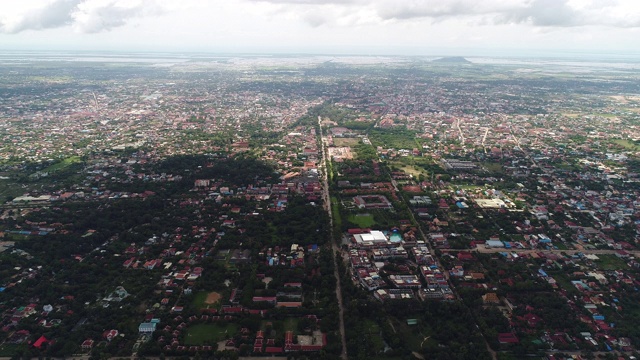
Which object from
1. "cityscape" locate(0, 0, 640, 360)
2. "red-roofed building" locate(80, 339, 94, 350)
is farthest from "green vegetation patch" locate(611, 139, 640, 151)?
"red-roofed building" locate(80, 339, 94, 350)

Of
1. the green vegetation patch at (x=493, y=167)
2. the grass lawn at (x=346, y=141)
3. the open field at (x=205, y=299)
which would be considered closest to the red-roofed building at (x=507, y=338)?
the open field at (x=205, y=299)

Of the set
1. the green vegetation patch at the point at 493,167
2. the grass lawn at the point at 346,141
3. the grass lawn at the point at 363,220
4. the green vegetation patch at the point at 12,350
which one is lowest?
the green vegetation patch at the point at 12,350

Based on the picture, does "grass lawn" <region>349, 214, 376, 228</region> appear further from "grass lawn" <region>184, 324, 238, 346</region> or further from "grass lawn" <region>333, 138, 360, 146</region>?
"grass lawn" <region>333, 138, 360, 146</region>

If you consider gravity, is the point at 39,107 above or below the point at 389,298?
above

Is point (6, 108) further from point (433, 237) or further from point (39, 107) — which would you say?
point (433, 237)

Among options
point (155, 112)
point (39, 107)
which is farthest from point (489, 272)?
point (39, 107)

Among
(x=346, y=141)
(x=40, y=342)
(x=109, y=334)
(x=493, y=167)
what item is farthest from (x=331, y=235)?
(x=346, y=141)

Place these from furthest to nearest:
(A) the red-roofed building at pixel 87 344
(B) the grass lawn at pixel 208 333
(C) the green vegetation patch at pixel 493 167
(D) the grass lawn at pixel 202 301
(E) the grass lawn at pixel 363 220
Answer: (C) the green vegetation patch at pixel 493 167 → (E) the grass lawn at pixel 363 220 → (D) the grass lawn at pixel 202 301 → (B) the grass lawn at pixel 208 333 → (A) the red-roofed building at pixel 87 344

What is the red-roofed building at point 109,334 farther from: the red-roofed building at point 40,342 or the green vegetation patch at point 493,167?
the green vegetation patch at point 493,167
